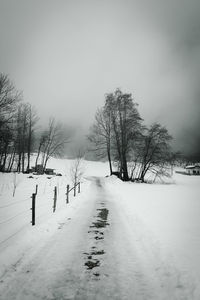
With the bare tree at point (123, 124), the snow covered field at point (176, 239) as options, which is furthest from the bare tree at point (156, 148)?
the snow covered field at point (176, 239)

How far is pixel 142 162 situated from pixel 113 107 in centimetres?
1027

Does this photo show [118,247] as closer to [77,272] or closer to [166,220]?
[77,272]

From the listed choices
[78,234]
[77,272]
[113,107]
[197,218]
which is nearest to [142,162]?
[113,107]

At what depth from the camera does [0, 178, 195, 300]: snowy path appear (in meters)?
3.08

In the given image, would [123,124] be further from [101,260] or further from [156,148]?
[101,260]

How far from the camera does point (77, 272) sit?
3.75 meters

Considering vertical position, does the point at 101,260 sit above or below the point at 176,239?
below

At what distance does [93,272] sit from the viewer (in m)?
3.75

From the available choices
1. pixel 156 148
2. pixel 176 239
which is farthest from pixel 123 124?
pixel 176 239

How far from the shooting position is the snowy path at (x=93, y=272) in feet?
10.1

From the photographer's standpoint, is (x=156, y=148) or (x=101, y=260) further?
(x=156, y=148)

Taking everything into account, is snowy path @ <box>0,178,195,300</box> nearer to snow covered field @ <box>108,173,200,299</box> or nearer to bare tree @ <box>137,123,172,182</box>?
snow covered field @ <box>108,173,200,299</box>

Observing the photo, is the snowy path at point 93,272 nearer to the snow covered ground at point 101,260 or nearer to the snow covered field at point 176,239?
the snow covered ground at point 101,260

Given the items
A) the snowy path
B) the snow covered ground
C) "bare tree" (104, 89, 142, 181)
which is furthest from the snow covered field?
"bare tree" (104, 89, 142, 181)
